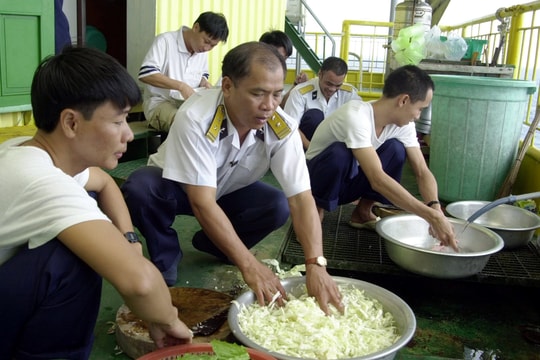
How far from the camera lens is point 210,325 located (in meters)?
2.05

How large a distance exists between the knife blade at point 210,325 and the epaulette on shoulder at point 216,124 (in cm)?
73

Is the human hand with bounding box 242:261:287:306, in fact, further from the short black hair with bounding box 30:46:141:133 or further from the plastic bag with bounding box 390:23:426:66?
the plastic bag with bounding box 390:23:426:66

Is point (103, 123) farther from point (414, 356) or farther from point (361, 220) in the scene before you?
point (361, 220)

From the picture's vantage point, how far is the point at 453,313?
2771mm

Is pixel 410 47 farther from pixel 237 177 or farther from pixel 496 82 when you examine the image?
pixel 237 177

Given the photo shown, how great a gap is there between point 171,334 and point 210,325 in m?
0.45

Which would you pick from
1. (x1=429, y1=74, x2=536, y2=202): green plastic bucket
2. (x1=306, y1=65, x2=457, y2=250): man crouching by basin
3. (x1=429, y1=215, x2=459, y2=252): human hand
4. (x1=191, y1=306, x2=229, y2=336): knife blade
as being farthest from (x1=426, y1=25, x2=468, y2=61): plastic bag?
(x1=191, y1=306, x2=229, y2=336): knife blade

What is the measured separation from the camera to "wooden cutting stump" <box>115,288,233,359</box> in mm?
1939

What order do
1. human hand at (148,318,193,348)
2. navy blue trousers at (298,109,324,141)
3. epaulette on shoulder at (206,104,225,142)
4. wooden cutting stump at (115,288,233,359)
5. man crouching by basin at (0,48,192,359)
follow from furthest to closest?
navy blue trousers at (298,109,324,141) < epaulette on shoulder at (206,104,225,142) < wooden cutting stump at (115,288,233,359) < human hand at (148,318,193,348) < man crouching by basin at (0,48,192,359)

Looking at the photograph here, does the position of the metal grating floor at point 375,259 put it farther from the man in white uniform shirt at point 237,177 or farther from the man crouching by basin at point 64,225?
the man crouching by basin at point 64,225

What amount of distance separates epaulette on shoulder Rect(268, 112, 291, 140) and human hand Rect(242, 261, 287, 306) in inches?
25.6

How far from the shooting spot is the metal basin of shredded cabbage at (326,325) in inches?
71.1

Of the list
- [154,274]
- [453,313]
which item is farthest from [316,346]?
[453,313]

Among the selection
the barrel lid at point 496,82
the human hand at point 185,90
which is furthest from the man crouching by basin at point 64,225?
the barrel lid at point 496,82
